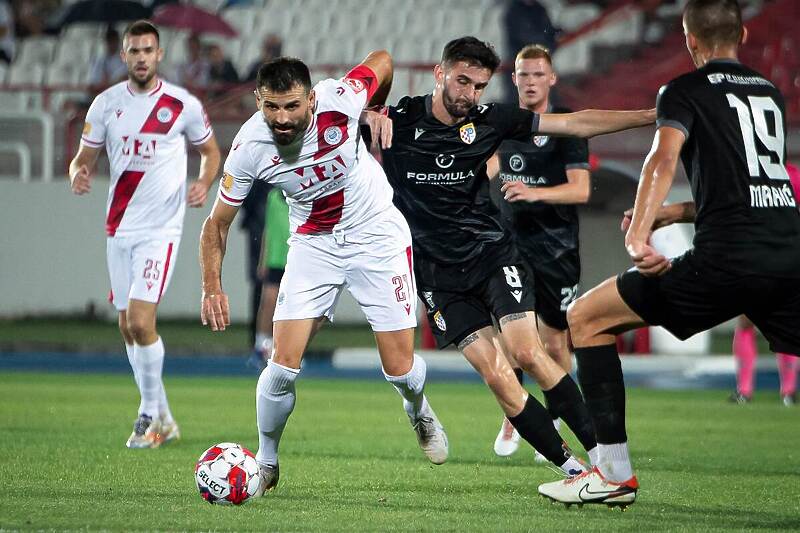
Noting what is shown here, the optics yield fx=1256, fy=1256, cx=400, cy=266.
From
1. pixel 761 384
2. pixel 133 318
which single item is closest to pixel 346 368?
pixel 761 384

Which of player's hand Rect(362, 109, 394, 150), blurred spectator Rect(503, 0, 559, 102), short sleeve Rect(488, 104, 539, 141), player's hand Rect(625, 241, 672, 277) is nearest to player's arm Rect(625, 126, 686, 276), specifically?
player's hand Rect(625, 241, 672, 277)

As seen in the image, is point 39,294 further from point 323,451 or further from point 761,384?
point 323,451

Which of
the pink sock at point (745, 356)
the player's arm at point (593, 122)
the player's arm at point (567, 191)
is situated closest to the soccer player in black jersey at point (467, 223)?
the player's arm at point (593, 122)

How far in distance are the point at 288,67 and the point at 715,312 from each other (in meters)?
2.19

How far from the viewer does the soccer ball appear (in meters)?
5.73

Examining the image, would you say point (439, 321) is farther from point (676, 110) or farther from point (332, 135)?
point (676, 110)

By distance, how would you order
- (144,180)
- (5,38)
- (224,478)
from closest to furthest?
(224,478) < (144,180) < (5,38)

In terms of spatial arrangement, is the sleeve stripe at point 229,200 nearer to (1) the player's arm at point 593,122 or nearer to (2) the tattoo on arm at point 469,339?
(2) the tattoo on arm at point 469,339

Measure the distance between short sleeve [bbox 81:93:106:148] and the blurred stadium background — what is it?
24.4 feet

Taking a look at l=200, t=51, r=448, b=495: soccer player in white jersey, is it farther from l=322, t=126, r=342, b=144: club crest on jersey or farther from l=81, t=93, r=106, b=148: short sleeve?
l=81, t=93, r=106, b=148: short sleeve

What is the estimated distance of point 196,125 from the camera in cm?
881

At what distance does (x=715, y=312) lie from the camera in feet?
17.2

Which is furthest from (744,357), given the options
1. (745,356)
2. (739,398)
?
(739,398)

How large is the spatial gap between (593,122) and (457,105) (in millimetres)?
814
